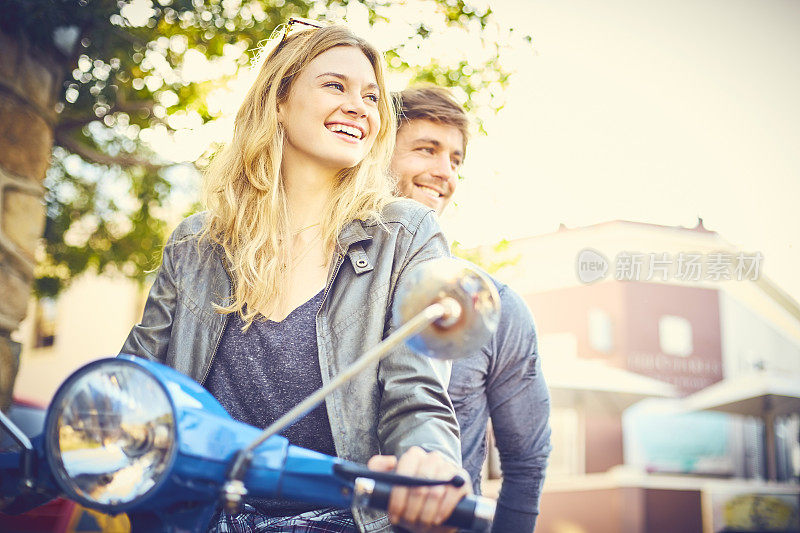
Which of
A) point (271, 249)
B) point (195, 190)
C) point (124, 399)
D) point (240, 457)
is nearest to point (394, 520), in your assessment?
point (240, 457)

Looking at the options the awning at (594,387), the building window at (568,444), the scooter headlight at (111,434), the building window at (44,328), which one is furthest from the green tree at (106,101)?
the building window at (44,328)

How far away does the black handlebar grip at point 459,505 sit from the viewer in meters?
0.92

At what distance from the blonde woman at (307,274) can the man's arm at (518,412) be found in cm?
86

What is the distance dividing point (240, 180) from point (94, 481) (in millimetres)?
1293

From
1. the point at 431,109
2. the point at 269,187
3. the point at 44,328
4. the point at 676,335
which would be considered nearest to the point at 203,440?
the point at 269,187

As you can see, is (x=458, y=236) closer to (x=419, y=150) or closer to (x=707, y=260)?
(x=419, y=150)

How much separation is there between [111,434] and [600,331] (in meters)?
13.7

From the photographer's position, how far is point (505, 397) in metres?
2.61

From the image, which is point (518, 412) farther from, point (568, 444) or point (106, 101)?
point (568, 444)

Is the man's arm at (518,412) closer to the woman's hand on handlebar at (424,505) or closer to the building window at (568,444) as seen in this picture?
the woman's hand on handlebar at (424,505)

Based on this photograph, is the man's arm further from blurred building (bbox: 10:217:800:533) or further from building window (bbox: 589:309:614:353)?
building window (bbox: 589:309:614:353)

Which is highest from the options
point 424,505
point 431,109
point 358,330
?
point 431,109

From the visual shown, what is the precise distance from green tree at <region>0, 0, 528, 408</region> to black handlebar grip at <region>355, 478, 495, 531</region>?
272 centimetres

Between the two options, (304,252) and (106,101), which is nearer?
(304,252)
